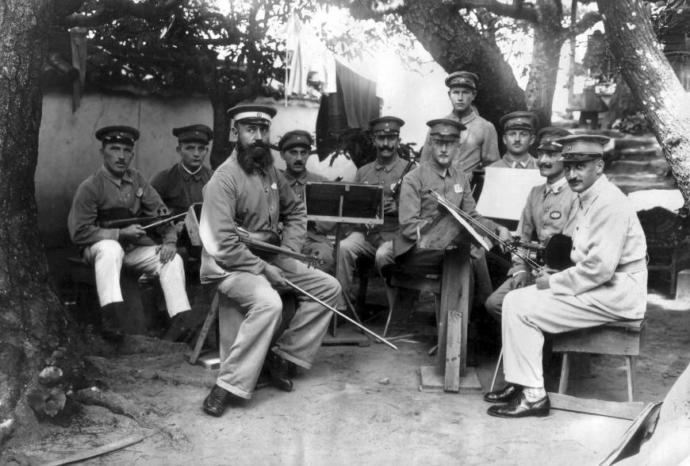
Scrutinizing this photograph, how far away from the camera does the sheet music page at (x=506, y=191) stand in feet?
22.3

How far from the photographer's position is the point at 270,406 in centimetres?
528

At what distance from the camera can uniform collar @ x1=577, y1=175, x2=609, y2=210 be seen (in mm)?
5184

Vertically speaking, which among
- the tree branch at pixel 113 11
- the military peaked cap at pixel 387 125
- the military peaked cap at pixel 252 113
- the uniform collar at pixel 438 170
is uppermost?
the tree branch at pixel 113 11

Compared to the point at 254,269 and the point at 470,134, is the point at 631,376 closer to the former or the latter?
the point at 254,269

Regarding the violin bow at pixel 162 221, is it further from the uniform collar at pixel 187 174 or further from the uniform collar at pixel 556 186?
the uniform collar at pixel 556 186

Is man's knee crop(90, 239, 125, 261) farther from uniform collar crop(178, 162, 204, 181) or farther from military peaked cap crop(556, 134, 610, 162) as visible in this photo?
military peaked cap crop(556, 134, 610, 162)

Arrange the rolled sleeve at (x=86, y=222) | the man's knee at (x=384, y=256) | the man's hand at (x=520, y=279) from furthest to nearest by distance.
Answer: the man's knee at (x=384, y=256)
the rolled sleeve at (x=86, y=222)
the man's hand at (x=520, y=279)

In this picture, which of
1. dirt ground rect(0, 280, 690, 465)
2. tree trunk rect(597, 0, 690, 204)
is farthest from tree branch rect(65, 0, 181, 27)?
tree trunk rect(597, 0, 690, 204)

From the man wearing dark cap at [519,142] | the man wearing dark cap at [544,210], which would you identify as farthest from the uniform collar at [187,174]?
the man wearing dark cap at [544,210]

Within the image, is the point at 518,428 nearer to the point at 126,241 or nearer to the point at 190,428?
the point at 190,428

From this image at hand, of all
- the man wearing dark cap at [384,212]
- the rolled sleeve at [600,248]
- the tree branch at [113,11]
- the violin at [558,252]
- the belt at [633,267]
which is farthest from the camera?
the man wearing dark cap at [384,212]

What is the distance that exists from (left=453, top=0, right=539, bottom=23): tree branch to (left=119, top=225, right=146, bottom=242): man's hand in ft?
14.0

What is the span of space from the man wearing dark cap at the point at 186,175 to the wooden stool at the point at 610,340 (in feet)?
13.0

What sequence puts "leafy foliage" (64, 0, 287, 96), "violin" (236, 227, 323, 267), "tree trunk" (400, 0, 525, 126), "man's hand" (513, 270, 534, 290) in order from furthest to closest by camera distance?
"leafy foliage" (64, 0, 287, 96), "tree trunk" (400, 0, 525, 126), "man's hand" (513, 270, 534, 290), "violin" (236, 227, 323, 267)
